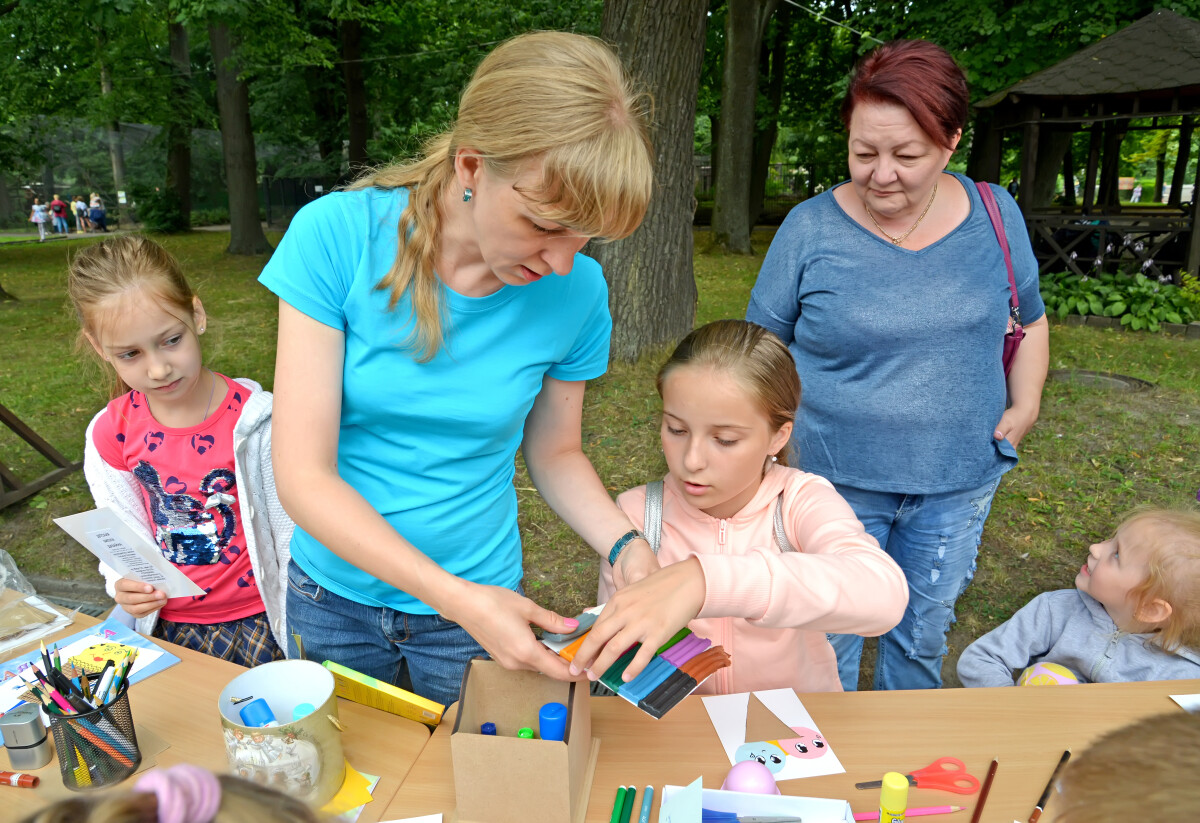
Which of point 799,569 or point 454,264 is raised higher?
point 454,264

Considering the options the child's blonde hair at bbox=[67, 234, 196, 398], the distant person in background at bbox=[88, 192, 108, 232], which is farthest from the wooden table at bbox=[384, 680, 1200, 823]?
the distant person in background at bbox=[88, 192, 108, 232]

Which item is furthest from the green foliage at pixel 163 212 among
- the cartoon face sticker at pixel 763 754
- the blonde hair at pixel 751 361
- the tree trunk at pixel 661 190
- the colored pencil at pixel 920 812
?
the colored pencil at pixel 920 812

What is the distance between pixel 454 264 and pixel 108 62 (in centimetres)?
1510

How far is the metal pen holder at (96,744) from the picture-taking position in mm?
1333

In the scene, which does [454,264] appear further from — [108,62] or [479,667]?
[108,62]

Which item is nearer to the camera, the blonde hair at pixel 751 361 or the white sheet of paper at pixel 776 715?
the white sheet of paper at pixel 776 715

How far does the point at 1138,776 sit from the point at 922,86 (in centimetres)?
169

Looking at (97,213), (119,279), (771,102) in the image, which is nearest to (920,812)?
(119,279)

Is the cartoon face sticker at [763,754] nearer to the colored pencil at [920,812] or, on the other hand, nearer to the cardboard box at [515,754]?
the colored pencil at [920,812]

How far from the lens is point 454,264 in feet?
4.83

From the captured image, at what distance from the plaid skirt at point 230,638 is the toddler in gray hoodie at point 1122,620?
6.12 feet

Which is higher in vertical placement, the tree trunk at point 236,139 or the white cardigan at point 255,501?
the tree trunk at point 236,139

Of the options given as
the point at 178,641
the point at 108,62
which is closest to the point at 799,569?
the point at 178,641

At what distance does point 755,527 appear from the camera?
6.31 feet
